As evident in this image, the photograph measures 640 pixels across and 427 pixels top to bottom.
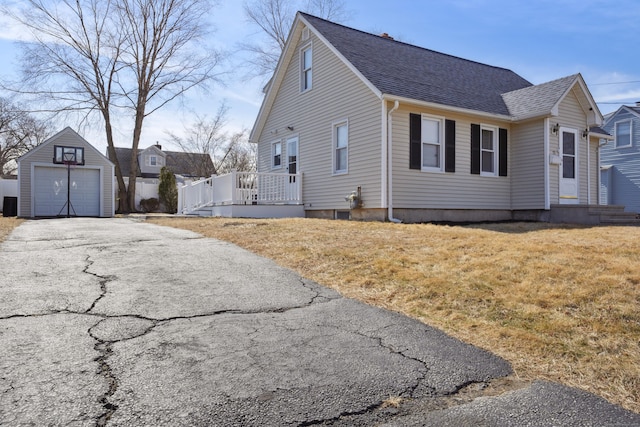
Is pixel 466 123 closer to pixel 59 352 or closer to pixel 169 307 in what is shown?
pixel 169 307

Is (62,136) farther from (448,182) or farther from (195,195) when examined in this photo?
(448,182)

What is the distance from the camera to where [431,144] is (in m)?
11.3

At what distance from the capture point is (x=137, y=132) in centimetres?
2414

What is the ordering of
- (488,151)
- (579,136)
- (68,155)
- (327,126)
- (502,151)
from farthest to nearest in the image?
(68,155) < (579,136) < (327,126) < (502,151) < (488,151)

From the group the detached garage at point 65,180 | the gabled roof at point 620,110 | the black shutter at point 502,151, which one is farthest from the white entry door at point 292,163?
the gabled roof at point 620,110

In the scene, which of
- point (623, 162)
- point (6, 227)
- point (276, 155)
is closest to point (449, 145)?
point (276, 155)

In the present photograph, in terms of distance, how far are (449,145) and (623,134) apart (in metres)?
15.2

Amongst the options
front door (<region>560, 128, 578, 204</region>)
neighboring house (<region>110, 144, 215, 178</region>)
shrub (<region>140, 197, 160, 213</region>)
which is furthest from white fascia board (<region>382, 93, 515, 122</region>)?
neighboring house (<region>110, 144, 215, 178</region>)

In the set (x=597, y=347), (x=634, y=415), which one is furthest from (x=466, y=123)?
(x=634, y=415)

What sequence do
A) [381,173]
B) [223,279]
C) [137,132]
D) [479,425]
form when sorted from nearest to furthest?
[479,425] < [223,279] < [381,173] < [137,132]

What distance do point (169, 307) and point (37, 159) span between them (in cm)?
1784

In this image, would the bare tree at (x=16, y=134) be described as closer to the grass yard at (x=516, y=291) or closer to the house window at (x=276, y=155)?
the house window at (x=276, y=155)

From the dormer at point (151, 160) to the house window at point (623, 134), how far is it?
34693 mm

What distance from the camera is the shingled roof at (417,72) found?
11008mm
